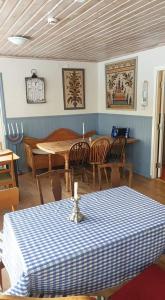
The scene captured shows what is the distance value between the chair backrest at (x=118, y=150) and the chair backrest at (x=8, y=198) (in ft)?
8.20

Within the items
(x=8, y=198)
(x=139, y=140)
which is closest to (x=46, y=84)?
(x=139, y=140)

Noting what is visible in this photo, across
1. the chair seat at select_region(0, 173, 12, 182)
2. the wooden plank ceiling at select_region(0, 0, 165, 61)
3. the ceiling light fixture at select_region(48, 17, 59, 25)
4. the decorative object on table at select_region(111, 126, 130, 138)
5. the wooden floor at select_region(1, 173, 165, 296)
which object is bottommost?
the wooden floor at select_region(1, 173, 165, 296)

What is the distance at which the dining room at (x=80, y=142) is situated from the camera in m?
1.35

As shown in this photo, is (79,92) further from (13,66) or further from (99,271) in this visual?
(99,271)

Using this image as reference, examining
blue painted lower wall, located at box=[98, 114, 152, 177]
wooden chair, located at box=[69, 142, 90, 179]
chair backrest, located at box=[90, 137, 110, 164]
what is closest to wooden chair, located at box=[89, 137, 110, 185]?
chair backrest, located at box=[90, 137, 110, 164]

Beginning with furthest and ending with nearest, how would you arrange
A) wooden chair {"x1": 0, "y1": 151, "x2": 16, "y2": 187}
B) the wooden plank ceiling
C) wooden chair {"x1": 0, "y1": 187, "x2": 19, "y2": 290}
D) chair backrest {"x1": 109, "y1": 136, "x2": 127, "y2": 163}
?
chair backrest {"x1": 109, "y1": 136, "x2": 127, "y2": 163} → wooden chair {"x1": 0, "y1": 151, "x2": 16, "y2": 187} → the wooden plank ceiling → wooden chair {"x1": 0, "y1": 187, "x2": 19, "y2": 290}

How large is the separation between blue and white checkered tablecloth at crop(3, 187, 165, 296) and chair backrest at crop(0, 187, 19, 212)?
210 mm

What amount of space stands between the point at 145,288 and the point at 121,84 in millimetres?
4186

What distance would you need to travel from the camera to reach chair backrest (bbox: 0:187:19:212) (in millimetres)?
1870

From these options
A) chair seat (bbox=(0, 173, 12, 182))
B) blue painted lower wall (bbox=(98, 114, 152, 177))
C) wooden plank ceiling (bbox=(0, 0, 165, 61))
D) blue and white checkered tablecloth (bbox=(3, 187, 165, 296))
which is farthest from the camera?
blue painted lower wall (bbox=(98, 114, 152, 177))

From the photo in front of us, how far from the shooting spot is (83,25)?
2725 millimetres

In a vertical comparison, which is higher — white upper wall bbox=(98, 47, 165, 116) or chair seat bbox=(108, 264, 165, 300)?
white upper wall bbox=(98, 47, 165, 116)

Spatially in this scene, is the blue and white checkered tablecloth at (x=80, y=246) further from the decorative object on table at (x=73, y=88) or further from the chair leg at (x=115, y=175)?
the decorative object on table at (x=73, y=88)

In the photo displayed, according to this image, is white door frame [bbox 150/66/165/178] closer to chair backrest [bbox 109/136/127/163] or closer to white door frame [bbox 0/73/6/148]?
chair backrest [bbox 109/136/127/163]
